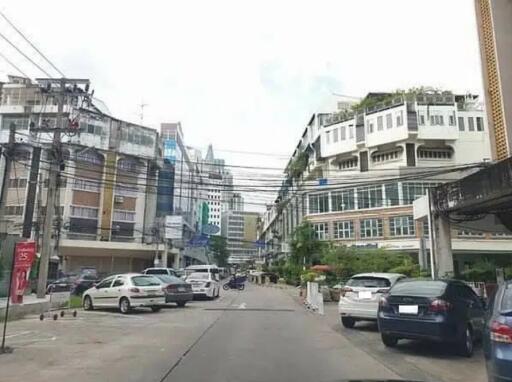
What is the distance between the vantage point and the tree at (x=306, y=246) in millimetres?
55656

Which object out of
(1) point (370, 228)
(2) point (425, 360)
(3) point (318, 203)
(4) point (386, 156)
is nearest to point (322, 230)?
(3) point (318, 203)

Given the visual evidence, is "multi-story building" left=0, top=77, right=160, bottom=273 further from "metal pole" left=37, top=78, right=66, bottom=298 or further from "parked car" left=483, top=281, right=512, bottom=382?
"parked car" left=483, top=281, right=512, bottom=382

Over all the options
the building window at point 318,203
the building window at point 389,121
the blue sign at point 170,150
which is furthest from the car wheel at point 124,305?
the blue sign at point 170,150

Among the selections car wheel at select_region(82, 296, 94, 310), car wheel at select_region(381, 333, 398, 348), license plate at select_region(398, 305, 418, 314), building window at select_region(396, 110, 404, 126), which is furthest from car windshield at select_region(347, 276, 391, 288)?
building window at select_region(396, 110, 404, 126)

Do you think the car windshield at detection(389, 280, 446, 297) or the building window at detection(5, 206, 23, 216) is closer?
the car windshield at detection(389, 280, 446, 297)

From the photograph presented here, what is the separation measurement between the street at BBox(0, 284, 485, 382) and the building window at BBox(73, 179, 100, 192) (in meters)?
51.0

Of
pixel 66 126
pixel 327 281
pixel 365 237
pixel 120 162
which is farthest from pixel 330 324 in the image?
pixel 120 162

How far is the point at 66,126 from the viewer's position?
25609mm

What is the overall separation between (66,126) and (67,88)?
1.87 metres

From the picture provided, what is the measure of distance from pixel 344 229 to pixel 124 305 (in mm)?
45768

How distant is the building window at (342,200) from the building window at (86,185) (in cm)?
2960

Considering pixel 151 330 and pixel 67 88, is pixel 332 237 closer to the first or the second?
pixel 67 88

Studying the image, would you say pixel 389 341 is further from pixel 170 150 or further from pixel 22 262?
pixel 170 150

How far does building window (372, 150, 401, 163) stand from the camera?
62.8 metres
